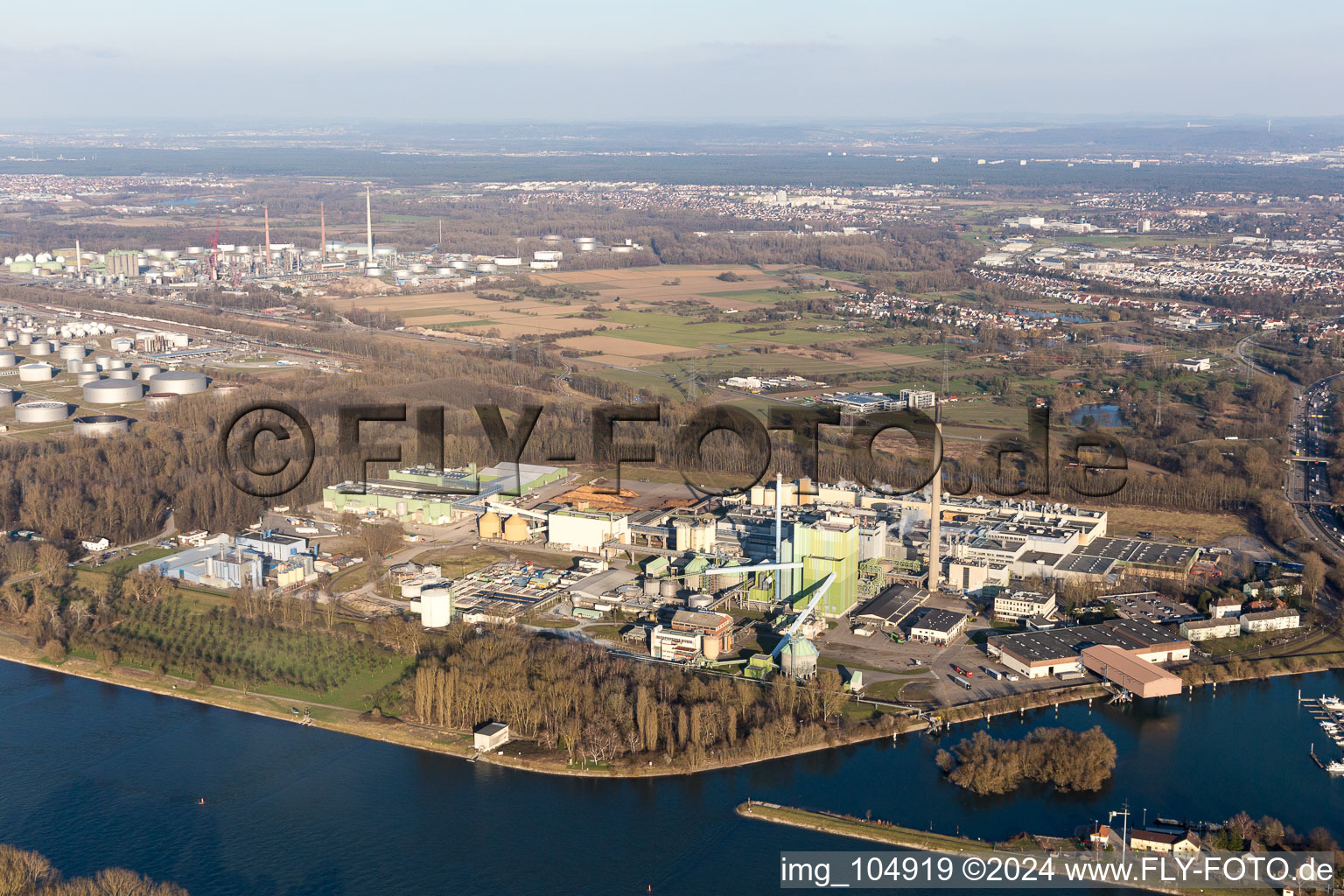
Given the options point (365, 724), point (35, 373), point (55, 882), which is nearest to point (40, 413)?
point (35, 373)

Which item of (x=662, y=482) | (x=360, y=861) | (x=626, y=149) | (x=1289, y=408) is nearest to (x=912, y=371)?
(x=1289, y=408)

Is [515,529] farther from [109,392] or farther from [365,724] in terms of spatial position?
[109,392]

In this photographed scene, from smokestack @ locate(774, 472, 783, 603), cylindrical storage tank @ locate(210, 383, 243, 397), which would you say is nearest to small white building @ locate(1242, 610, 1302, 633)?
smokestack @ locate(774, 472, 783, 603)

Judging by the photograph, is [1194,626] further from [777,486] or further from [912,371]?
[912,371]

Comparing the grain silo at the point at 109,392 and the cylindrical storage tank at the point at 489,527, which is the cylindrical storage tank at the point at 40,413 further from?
the cylindrical storage tank at the point at 489,527

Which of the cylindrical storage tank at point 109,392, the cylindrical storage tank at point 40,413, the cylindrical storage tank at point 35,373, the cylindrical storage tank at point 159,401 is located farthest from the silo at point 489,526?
the cylindrical storage tank at point 35,373

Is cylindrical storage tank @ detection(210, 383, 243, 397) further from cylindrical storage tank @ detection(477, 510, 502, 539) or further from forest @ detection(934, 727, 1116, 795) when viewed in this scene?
forest @ detection(934, 727, 1116, 795)
